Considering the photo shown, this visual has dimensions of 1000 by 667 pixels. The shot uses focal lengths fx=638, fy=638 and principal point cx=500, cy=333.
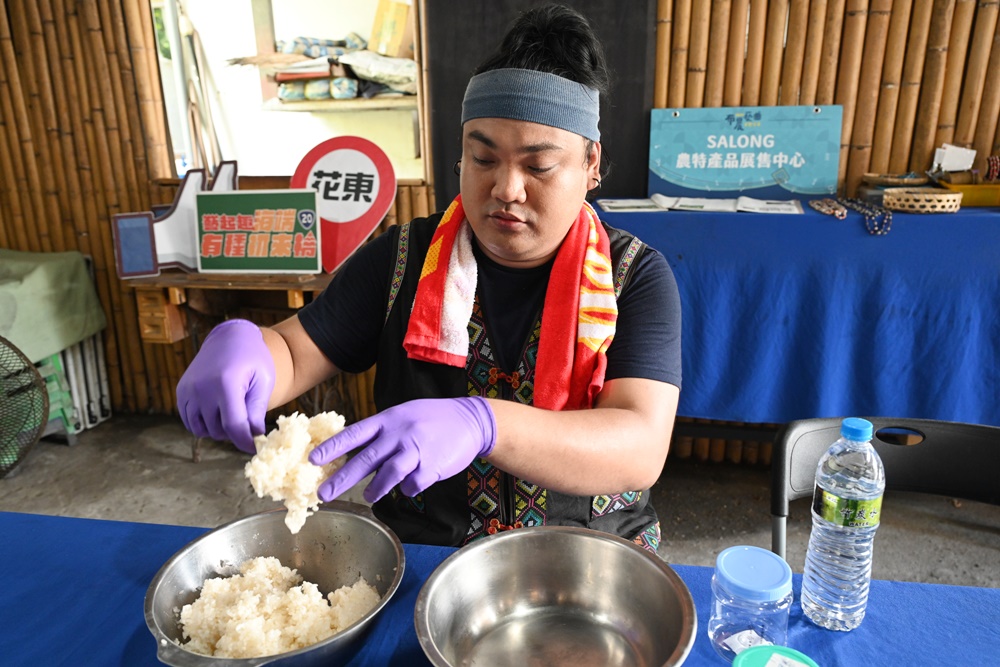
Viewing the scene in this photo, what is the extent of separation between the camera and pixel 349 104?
341cm

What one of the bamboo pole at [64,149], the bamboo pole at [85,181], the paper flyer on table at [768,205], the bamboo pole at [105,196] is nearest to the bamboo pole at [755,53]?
the paper flyer on table at [768,205]

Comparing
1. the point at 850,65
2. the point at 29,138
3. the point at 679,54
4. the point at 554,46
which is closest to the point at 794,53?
the point at 850,65

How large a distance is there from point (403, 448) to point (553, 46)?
0.88 meters

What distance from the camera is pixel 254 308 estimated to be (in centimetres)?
366

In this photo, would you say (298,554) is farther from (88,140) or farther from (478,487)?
(88,140)

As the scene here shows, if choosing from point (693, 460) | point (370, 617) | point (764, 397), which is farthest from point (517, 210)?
point (693, 460)

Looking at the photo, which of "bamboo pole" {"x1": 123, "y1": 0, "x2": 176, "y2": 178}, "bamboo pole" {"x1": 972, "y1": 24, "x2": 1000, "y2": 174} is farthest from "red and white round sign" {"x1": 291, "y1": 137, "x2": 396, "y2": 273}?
"bamboo pole" {"x1": 972, "y1": 24, "x2": 1000, "y2": 174}

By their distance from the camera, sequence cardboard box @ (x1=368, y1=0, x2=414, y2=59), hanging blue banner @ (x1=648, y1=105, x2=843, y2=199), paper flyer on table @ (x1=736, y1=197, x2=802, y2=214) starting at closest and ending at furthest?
paper flyer on table @ (x1=736, y1=197, x2=802, y2=214) → hanging blue banner @ (x1=648, y1=105, x2=843, y2=199) → cardboard box @ (x1=368, y1=0, x2=414, y2=59)

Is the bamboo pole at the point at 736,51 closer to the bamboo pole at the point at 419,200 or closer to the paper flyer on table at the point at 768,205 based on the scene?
the paper flyer on table at the point at 768,205

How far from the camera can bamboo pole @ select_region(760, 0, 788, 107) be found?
2746 millimetres

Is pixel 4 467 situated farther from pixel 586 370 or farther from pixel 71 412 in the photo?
pixel 586 370

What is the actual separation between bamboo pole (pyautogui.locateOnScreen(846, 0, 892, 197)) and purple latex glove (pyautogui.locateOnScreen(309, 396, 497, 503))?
8.61ft

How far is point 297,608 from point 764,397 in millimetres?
2291

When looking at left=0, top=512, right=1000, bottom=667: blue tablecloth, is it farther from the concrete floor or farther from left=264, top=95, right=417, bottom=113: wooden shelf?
left=264, top=95, right=417, bottom=113: wooden shelf
